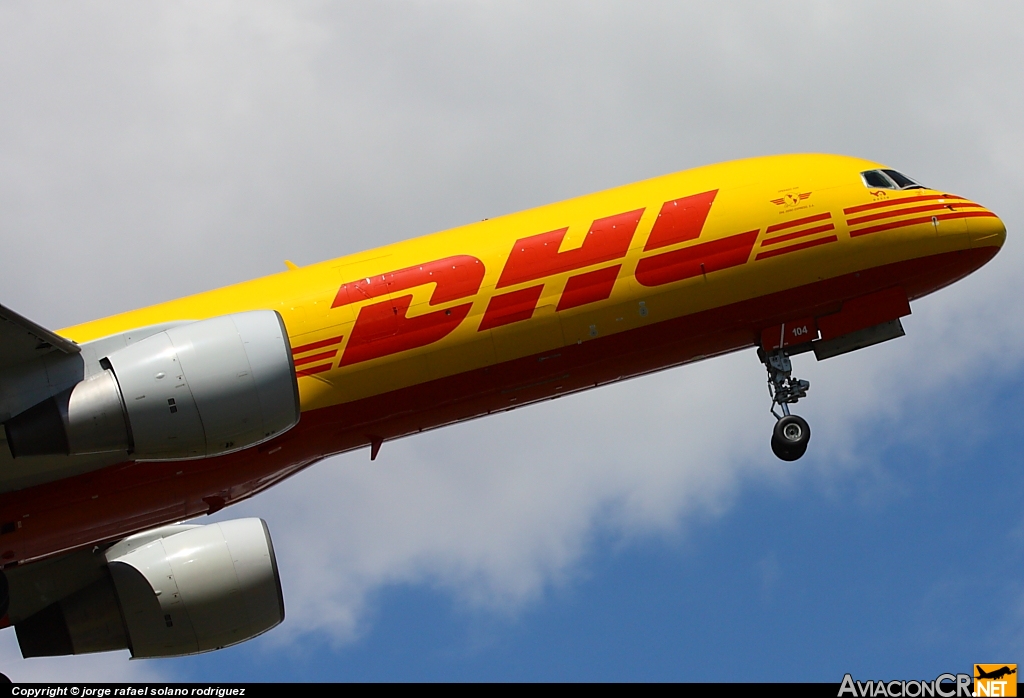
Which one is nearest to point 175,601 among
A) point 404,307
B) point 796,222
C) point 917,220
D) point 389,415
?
point 389,415

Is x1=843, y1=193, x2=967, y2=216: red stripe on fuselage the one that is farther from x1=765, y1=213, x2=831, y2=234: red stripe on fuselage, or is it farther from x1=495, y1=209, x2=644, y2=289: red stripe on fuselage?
x1=495, y1=209, x2=644, y2=289: red stripe on fuselage

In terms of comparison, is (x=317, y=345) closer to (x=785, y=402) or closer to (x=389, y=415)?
(x=389, y=415)

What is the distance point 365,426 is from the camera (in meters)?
30.3

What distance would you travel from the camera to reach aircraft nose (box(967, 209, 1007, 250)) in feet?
106

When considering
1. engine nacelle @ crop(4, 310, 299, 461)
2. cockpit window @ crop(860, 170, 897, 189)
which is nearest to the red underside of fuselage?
cockpit window @ crop(860, 170, 897, 189)

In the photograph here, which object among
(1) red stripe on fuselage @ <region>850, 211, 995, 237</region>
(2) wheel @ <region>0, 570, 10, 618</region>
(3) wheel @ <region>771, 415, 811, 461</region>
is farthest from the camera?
(3) wheel @ <region>771, 415, 811, 461</region>

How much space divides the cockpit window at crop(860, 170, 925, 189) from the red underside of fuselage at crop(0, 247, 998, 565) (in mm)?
1908

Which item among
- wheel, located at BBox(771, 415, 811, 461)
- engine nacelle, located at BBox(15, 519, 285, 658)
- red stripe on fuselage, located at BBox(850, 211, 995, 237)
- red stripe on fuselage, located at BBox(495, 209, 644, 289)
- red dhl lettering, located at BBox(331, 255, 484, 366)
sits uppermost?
red stripe on fuselage, located at BBox(850, 211, 995, 237)

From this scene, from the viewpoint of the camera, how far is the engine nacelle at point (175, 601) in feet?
109

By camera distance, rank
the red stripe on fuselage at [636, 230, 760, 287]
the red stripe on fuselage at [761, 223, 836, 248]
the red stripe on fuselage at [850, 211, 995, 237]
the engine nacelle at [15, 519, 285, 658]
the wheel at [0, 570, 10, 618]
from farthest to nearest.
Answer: the engine nacelle at [15, 519, 285, 658], the red stripe on fuselage at [850, 211, 995, 237], the wheel at [0, 570, 10, 618], the red stripe on fuselage at [761, 223, 836, 248], the red stripe on fuselage at [636, 230, 760, 287]

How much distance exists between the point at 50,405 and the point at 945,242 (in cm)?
1946

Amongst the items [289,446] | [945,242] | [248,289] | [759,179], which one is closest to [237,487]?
[289,446]

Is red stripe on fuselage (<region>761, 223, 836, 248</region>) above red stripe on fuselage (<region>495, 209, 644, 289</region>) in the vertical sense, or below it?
above

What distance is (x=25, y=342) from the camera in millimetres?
26656
